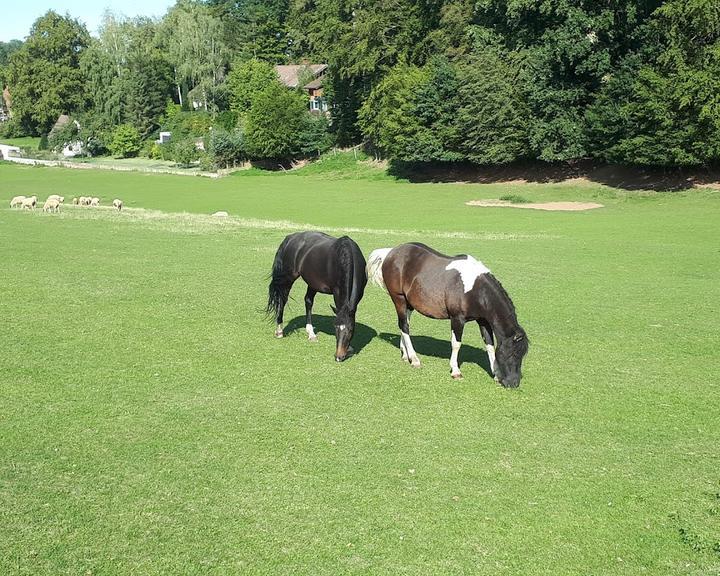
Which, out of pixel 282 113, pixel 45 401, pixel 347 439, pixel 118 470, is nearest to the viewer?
pixel 118 470

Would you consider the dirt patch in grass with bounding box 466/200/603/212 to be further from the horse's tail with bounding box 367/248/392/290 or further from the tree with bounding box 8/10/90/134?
the tree with bounding box 8/10/90/134

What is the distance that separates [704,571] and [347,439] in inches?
151

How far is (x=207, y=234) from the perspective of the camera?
2769 centimetres

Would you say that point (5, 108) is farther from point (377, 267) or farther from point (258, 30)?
point (377, 267)

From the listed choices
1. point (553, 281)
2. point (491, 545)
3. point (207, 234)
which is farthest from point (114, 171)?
point (491, 545)

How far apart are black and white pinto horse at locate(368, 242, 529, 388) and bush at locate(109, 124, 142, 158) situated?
90687mm

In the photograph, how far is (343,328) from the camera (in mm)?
10484

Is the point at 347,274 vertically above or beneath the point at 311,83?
beneath

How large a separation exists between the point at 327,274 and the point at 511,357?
3230 millimetres

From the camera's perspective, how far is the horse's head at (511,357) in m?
9.49

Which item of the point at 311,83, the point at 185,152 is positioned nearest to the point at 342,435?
the point at 185,152

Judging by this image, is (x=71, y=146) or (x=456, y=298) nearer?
(x=456, y=298)

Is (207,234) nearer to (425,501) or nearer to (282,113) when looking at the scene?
(425,501)

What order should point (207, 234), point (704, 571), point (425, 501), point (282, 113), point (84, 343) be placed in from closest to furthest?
point (704, 571) → point (425, 501) → point (84, 343) → point (207, 234) → point (282, 113)
